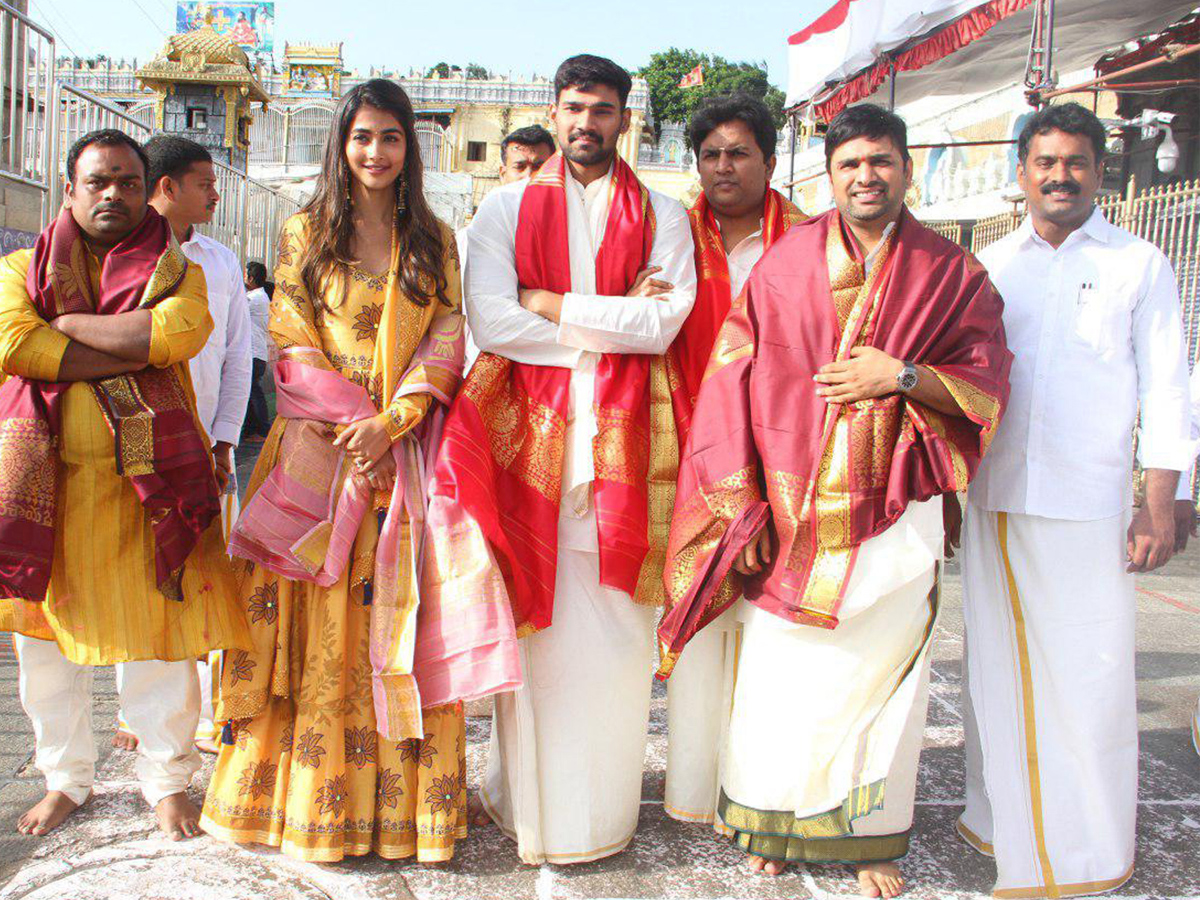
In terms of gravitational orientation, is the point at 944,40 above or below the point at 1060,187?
above

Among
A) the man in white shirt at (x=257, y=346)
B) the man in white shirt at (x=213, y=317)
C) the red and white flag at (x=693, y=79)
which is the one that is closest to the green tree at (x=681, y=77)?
the red and white flag at (x=693, y=79)

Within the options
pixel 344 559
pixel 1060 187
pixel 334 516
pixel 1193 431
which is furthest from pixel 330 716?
pixel 1193 431

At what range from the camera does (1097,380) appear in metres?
2.62

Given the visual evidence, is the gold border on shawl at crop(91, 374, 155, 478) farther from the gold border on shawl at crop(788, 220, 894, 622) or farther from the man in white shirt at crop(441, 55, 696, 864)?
the gold border on shawl at crop(788, 220, 894, 622)

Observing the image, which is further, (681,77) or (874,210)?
(681,77)

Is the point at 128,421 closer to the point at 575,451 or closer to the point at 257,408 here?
the point at 575,451

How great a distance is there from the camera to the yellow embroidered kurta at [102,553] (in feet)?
8.38

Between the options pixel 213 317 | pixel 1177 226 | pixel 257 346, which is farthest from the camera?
pixel 257 346

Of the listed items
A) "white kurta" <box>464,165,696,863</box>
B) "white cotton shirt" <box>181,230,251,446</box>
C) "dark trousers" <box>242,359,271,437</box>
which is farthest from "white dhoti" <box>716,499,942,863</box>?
"dark trousers" <box>242,359,271,437</box>

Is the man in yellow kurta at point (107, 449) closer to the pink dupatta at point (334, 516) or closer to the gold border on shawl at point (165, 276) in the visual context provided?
the gold border on shawl at point (165, 276)

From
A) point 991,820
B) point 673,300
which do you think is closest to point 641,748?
point 991,820

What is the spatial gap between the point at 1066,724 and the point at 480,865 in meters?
1.57

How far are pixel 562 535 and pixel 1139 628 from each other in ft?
12.5

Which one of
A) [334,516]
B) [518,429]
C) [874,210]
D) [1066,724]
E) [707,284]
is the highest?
[874,210]
